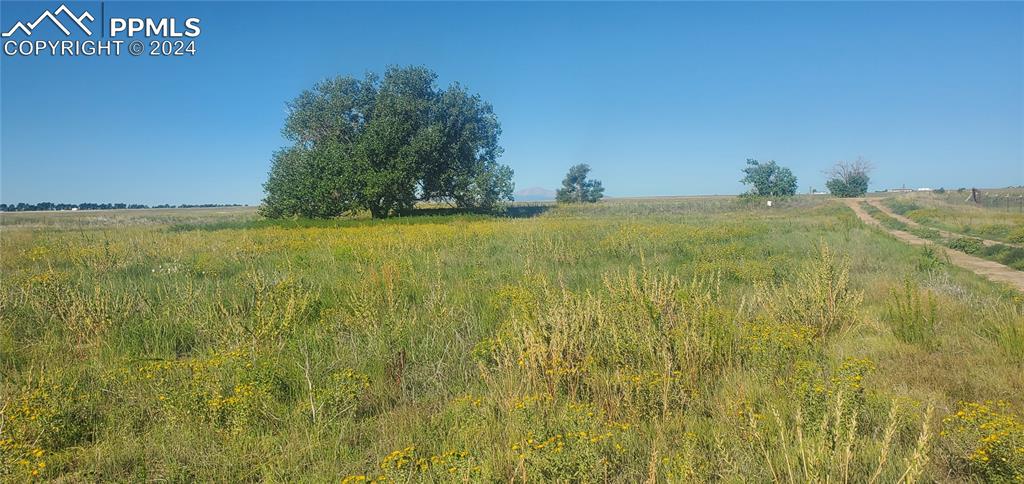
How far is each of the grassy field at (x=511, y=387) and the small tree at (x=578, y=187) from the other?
6227cm

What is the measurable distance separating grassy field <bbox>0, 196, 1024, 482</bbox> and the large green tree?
20.6m

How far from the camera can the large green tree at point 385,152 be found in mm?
27656

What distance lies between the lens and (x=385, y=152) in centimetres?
2912

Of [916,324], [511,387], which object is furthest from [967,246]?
[511,387]

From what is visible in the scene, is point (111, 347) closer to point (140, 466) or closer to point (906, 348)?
point (140, 466)

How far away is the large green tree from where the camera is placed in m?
27.7

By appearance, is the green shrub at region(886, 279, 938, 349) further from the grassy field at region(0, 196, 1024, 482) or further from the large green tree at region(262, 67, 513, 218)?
the large green tree at region(262, 67, 513, 218)

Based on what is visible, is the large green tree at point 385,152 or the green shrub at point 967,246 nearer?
the green shrub at point 967,246

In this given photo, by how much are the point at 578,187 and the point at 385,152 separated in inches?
1745

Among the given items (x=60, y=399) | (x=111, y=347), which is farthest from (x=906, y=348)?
(x=111, y=347)

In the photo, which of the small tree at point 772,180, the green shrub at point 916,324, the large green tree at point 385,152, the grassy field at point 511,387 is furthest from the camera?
the small tree at point 772,180

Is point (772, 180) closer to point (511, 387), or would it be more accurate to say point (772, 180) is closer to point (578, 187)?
point (578, 187)

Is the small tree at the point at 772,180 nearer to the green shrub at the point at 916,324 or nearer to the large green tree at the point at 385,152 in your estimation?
the large green tree at the point at 385,152

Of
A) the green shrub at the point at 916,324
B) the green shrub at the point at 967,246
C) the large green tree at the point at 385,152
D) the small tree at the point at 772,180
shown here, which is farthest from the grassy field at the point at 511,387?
the small tree at the point at 772,180
